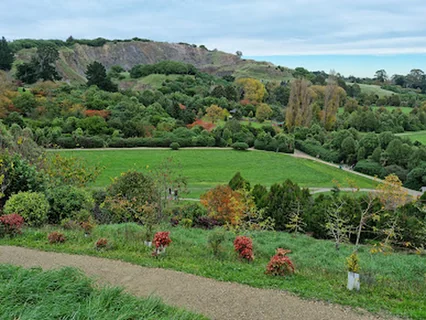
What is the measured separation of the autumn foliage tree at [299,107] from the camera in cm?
4984

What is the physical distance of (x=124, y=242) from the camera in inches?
362

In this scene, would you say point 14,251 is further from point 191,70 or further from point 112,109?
point 191,70

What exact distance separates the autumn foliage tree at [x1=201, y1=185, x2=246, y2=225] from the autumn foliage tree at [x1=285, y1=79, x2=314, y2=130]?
3630cm

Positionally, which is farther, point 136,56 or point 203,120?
point 136,56

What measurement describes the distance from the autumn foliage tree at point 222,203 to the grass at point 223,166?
27.2 ft

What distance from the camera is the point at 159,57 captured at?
116 m

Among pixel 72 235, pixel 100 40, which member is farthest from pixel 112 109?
pixel 100 40

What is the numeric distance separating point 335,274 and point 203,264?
2.76m

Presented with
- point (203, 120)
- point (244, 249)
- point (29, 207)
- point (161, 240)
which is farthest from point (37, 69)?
point (244, 249)

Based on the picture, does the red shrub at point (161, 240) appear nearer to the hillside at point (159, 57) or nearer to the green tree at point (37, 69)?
the green tree at point (37, 69)

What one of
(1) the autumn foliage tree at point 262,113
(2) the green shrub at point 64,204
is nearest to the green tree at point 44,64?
(1) the autumn foliage tree at point 262,113

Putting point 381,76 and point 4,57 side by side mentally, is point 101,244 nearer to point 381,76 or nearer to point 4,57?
point 4,57

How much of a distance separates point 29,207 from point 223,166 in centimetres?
2138

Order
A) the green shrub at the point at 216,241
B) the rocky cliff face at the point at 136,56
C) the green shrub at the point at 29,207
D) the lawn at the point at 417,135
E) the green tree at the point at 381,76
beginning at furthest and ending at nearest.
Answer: the green tree at the point at 381,76
the rocky cliff face at the point at 136,56
the lawn at the point at 417,135
the green shrub at the point at 29,207
the green shrub at the point at 216,241
